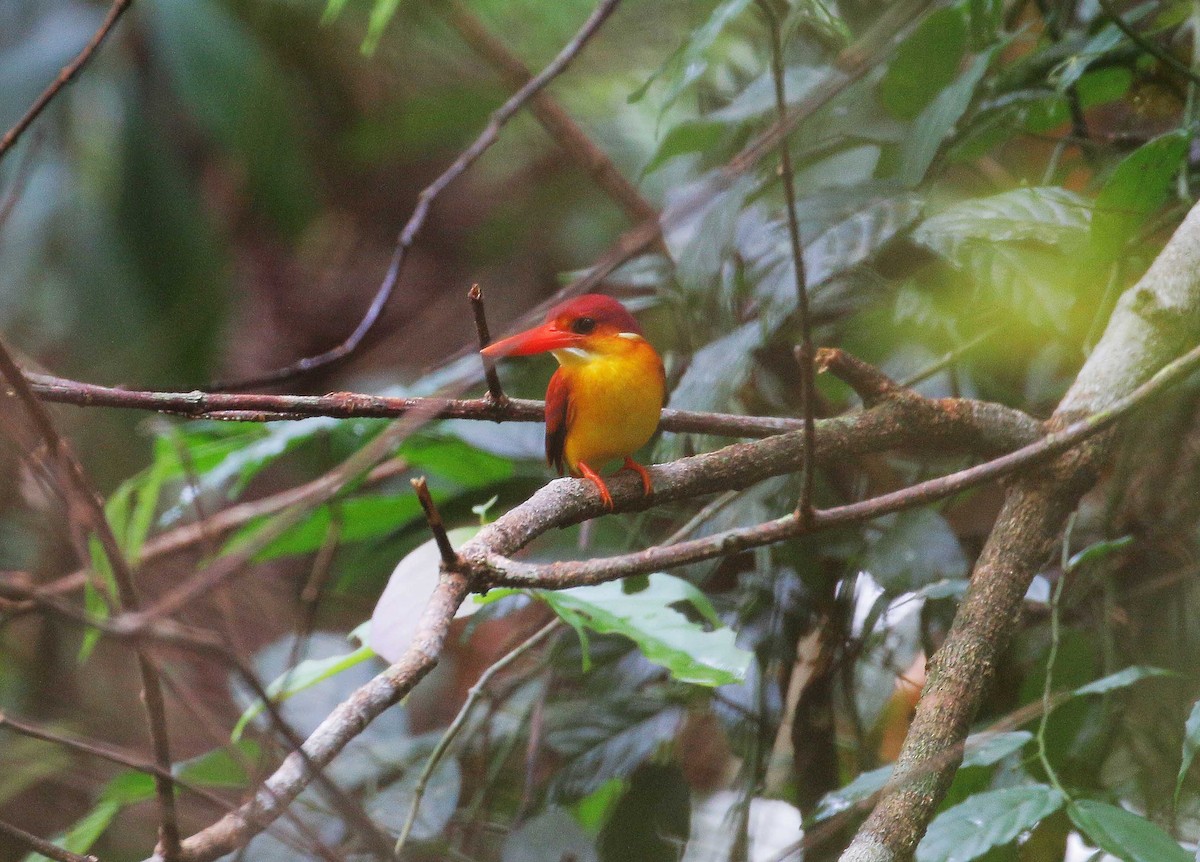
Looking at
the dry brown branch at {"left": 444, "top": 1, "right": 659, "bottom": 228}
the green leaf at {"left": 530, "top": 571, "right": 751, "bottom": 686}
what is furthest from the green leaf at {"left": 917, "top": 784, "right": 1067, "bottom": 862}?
the dry brown branch at {"left": 444, "top": 1, "right": 659, "bottom": 228}

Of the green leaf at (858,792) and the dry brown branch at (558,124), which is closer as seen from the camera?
the green leaf at (858,792)

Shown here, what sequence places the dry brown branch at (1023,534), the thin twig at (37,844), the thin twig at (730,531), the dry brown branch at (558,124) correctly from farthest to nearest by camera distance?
1. the dry brown branch at (558,124)
2. the dry brown branch at (1023,534)
3. the thin twig at (730,531)
4. the thin twig at (37,844)

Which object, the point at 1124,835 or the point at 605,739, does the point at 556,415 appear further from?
the point at 1124,835

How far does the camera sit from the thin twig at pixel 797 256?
693mm

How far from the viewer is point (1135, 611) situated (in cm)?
163

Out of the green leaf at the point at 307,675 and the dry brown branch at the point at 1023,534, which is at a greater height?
the green leaf at the point at 307,675

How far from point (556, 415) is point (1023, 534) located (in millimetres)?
604

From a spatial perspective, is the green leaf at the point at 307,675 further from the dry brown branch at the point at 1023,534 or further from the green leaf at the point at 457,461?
the dry brown branch at the point at 1023,534

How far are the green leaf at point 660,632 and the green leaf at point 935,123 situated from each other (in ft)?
2.45

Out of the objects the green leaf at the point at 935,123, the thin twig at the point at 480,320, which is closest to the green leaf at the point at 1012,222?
the green leaf at the point at 935,123

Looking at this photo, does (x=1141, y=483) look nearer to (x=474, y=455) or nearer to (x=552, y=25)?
(x=474, y=455)

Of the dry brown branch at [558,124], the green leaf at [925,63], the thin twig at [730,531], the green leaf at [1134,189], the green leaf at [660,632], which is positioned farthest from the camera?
the dry brown branch at [558,124]

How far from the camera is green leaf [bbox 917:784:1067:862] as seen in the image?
3.23ft

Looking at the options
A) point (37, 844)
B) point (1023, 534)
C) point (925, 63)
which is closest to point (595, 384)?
point (1023, 534)
